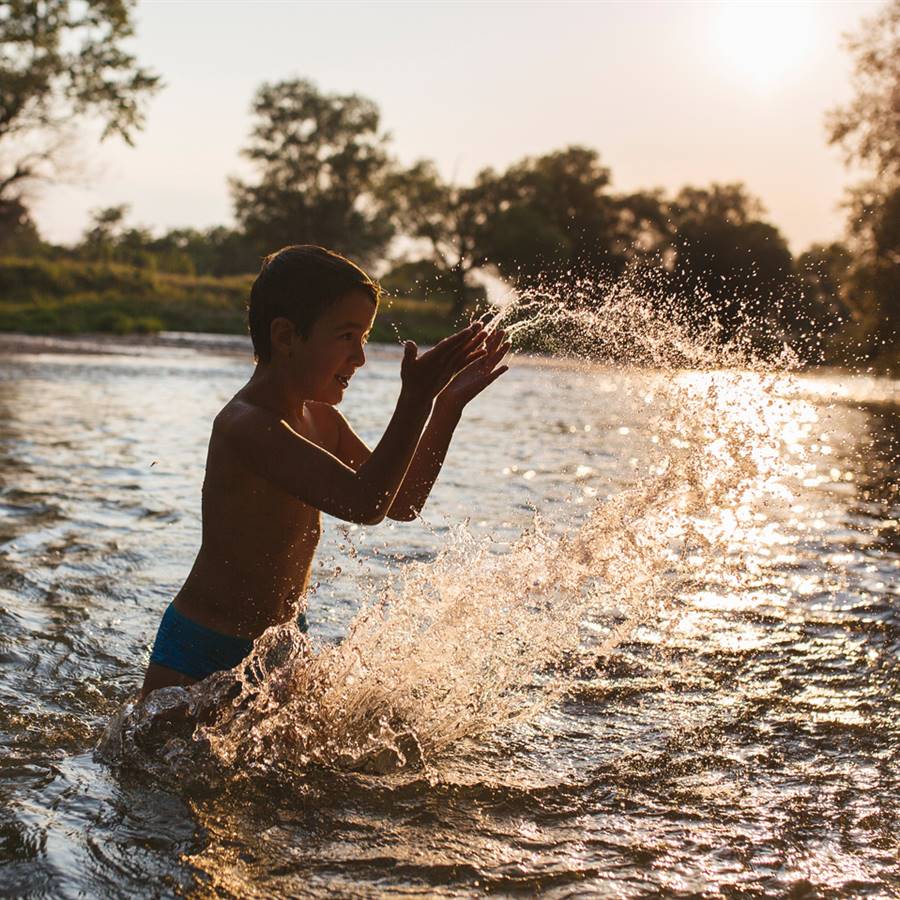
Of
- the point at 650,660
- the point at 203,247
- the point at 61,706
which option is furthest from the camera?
the point at 203,247

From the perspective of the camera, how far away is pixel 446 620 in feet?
15.0

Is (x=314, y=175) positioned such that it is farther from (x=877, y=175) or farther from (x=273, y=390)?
(x=273, y=390)

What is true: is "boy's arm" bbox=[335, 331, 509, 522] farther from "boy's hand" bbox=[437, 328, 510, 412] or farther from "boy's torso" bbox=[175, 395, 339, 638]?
"boy's torso" bbox=[175, 395, 339, 638]

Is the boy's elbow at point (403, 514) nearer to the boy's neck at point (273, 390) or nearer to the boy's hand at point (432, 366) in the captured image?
the boy's neck at point (273, 390)

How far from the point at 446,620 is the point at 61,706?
58.7 inches

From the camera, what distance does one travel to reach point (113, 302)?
37875 millimetres

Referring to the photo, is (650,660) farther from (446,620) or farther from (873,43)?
(873,43)

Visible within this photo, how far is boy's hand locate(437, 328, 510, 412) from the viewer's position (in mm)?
3863

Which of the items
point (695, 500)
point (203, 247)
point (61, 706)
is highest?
point (203, 247)

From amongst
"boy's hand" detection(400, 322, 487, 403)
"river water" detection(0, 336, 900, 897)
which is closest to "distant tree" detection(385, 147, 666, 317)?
"river water" detection(0, 336, 900, 897)

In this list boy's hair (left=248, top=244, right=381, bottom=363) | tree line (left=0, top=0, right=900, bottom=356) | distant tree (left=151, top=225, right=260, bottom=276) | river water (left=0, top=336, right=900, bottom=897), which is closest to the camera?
river water (left=0, top=336, right=900, bottom=897)

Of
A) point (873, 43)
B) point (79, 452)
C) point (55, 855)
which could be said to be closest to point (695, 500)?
point (55, 855)

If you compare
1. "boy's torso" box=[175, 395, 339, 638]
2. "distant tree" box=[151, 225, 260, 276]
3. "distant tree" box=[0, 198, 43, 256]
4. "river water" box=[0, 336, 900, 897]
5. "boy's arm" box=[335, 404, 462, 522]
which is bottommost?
"river water" box=[0, 336, 900, 897]

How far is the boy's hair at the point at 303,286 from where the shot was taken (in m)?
3.40
